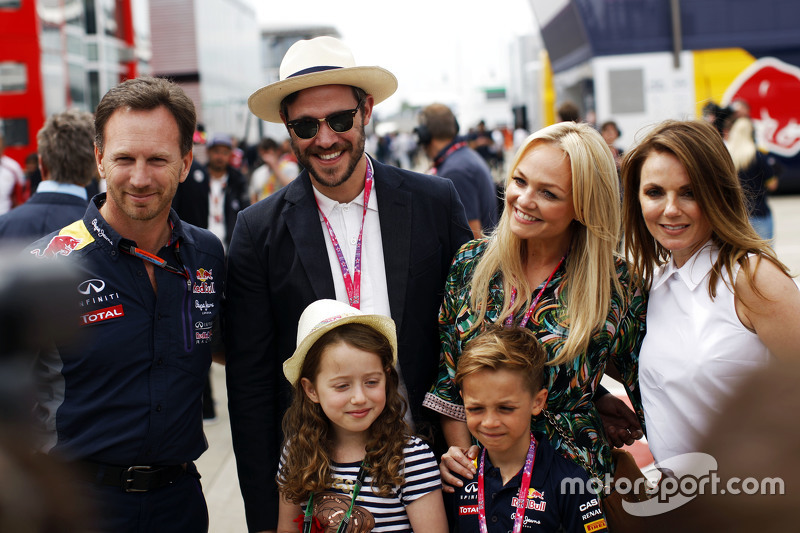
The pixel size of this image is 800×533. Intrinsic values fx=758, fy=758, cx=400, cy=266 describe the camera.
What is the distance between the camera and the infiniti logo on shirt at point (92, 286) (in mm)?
2326

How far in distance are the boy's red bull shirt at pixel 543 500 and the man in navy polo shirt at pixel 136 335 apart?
3.08ft

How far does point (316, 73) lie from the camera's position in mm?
2762

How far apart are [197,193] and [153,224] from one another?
453 centimetres

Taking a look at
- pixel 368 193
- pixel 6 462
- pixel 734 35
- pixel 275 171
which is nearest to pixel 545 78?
pixel 734 35

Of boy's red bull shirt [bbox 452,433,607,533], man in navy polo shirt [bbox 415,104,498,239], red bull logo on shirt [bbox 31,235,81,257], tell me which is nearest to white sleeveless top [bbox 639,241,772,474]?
boy's red bull shirt [bbox 452,433,607,533]

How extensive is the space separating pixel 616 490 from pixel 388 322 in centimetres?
93

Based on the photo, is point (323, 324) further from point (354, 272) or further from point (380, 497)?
point (380, 497)

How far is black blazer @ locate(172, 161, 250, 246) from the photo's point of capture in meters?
6.77

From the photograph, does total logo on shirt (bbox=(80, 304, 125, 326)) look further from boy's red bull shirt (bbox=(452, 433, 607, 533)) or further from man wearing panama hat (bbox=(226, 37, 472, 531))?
boy's red bull shirt (bbox=(452, 433, 607, 533))

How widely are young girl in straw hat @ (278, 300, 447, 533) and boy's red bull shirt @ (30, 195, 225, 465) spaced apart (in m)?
0.36

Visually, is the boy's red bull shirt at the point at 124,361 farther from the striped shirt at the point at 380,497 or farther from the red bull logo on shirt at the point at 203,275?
the striped shirt at the point at 380,497

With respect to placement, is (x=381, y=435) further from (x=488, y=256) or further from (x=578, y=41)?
(x=578, y=41)

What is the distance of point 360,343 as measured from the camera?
Answer: 8.26 feet

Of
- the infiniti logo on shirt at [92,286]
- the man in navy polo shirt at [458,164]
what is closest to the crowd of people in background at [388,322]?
the infiniti logo on shirt at [92,286]
